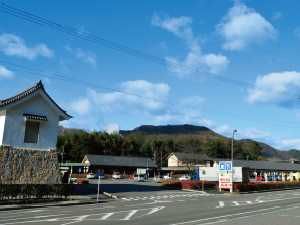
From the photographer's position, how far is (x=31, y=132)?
23516 mm

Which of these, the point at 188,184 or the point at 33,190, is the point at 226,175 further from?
the point at 33,190

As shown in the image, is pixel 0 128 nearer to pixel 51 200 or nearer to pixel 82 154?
pixel 51 200

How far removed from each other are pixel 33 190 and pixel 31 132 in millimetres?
5457

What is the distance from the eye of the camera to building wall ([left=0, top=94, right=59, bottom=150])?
22172 millimetres

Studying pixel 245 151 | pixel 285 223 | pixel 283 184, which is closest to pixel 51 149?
pixel 285 223

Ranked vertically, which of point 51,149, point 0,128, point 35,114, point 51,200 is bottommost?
point 51,200

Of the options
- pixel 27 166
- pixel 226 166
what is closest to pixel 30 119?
pixel 27 166

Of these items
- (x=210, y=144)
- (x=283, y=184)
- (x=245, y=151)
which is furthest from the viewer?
(x=245, y=151)

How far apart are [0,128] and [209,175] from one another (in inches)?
1382

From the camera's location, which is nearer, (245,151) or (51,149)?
(51,149)

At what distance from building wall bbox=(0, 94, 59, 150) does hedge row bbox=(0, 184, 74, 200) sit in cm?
399

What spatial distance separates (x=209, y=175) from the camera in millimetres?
47125

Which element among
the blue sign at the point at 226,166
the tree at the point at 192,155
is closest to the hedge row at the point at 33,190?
the blue sign at the point at 226,166

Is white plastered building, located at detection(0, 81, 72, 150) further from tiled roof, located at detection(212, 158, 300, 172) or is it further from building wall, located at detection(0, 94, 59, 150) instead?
tiled roof, located at detection(212, 158, 300, 172)
